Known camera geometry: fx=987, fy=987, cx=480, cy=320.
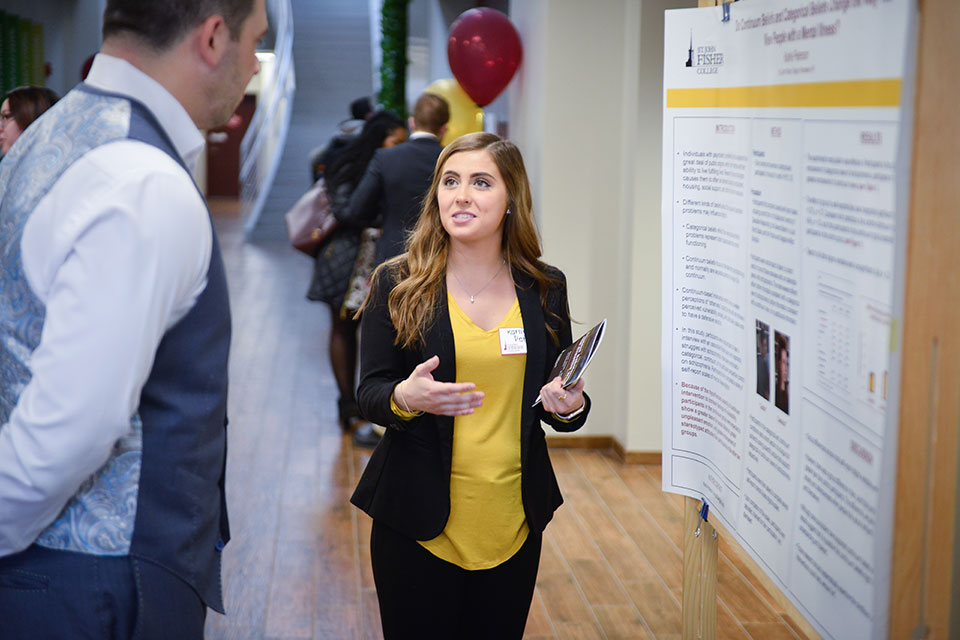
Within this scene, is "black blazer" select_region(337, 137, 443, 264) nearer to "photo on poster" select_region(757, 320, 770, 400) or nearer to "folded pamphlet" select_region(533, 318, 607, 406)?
"folded pamphlet" select_region(533, 318, 607, 406)

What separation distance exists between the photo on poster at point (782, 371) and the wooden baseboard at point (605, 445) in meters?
3.39

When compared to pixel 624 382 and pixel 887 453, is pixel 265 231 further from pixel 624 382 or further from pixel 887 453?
pixel 887 453

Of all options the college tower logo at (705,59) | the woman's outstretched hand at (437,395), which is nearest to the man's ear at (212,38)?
the woman's outstretched hand at (437,395)

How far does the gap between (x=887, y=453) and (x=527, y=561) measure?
3.29ft

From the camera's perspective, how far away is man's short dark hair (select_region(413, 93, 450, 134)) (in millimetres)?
4977

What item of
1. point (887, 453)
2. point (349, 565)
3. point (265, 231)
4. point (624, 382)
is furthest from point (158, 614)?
point (265, 231)

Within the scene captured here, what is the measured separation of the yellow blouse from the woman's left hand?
0.15 meters

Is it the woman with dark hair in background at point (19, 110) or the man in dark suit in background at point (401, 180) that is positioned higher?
the woman with dark hair in background at point (19, 110)

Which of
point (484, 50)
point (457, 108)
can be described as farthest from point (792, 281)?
point (457, 108)

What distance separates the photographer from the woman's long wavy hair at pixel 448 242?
2.25 metres

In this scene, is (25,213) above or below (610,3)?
below

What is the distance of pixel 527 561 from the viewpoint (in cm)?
225

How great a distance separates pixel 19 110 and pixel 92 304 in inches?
122

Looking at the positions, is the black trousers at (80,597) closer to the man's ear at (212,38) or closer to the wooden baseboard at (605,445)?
the man's ear at (212,38)
